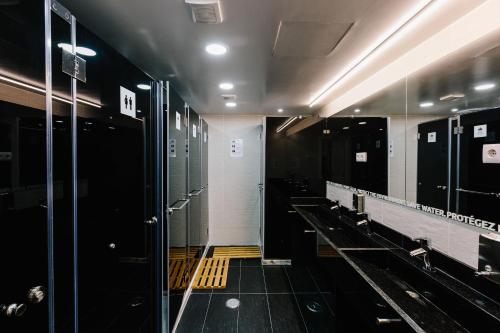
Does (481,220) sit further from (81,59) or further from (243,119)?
(243,119)

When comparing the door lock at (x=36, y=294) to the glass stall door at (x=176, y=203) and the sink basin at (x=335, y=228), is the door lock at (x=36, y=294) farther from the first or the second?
the sink basin at (x=335, y=228)

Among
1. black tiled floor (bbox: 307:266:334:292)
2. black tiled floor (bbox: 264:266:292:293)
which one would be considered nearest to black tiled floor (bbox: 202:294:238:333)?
black tiled floor (bbox: 264:266:292:293)

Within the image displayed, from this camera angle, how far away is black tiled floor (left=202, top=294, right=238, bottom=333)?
2.35m

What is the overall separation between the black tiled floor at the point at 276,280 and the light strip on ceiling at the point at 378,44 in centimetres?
243

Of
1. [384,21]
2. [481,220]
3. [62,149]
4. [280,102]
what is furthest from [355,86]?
[62,149]

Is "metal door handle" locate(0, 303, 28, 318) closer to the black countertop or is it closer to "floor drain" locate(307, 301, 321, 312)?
the black countertop

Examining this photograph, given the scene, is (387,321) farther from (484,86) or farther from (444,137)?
(484,86)

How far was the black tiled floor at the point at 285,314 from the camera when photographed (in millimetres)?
2350

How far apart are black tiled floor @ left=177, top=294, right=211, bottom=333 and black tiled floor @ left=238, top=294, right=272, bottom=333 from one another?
38 centimetres

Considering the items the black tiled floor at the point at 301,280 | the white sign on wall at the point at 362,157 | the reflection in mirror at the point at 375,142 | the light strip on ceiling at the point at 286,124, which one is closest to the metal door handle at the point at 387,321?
the reflection in mirror at the point at 375,142

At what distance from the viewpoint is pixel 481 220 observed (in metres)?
1.21

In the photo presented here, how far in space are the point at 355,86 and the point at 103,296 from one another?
9.45 feet

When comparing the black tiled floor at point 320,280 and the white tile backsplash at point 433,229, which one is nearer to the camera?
the white tile backsplash at point 433,229

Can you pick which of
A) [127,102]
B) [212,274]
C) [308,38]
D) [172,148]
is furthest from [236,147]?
[127,102]
